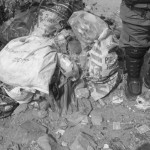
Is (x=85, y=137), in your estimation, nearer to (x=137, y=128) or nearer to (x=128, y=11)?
(x=137, y=128)

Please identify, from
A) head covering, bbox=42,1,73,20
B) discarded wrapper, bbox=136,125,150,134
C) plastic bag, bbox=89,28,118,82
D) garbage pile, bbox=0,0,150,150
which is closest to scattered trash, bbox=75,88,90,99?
garbage pile, bbox=0,0,150,150

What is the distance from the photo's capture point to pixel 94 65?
2.61 m

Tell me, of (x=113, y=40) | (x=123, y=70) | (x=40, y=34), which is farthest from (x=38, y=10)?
(x=123, y=70)

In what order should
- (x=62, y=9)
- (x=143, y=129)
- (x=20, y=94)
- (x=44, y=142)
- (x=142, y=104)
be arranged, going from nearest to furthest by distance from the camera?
(x=44, y=142), (x=143, y=129), (x=20, y=94), (x=142, y=104), (x=62, y=9)

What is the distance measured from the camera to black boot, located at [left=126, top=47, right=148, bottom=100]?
2429mm

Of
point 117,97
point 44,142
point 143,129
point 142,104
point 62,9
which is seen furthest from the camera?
point 62,9

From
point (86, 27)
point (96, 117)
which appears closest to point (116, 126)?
point (96, 117)

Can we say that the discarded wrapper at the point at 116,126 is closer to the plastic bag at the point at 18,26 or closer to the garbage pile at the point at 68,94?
the garbage pile at the point at 68,94

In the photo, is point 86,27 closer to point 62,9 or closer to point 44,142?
point 62,9

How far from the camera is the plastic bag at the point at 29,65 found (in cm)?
235

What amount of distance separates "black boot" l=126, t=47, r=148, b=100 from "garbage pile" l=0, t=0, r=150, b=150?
120 mm

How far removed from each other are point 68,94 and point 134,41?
0.83m

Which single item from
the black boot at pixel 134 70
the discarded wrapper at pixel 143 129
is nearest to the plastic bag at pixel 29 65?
the black boot at pixel 134 70

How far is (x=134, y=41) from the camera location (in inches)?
93.4
